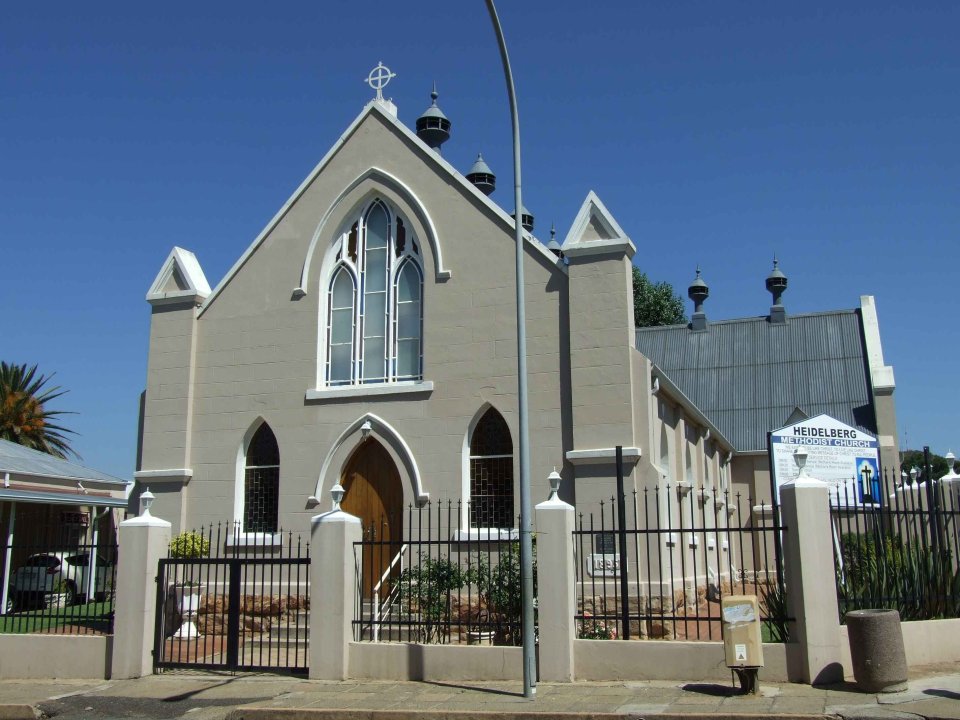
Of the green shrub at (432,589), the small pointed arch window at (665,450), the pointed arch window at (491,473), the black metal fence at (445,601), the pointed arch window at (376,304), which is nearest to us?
the black metal fence at (445,601)

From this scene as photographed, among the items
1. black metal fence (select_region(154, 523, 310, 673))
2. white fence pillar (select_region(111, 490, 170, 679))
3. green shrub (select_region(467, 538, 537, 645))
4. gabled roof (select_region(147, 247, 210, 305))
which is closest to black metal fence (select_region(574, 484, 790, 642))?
green shrub (select_region(467, 538, 537, 645))

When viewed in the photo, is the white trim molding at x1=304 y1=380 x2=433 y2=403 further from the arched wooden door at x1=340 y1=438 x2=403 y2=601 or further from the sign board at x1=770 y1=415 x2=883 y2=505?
the sign board at x1=770 y1=415 x2=883 y2=505

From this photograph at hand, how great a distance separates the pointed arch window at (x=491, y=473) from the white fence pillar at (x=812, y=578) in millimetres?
5925

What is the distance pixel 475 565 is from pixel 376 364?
4.26m

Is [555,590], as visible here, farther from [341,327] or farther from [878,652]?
[341,327]

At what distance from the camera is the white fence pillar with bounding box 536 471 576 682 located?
1195 cm

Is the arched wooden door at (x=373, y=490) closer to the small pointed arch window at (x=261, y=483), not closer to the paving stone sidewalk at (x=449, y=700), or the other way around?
the small pointed arch window at (x=261, y=483)

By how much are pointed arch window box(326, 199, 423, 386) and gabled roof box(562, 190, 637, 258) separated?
10.2ft

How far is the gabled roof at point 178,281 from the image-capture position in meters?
19.2

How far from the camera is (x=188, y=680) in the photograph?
13273 millimetres

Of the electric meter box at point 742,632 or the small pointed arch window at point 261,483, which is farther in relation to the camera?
the small pointed arch window at point 261,483

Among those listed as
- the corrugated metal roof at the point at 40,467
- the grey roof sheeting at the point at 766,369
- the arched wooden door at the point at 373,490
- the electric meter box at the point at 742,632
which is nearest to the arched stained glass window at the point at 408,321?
the arched wooden door at the point at 373,490

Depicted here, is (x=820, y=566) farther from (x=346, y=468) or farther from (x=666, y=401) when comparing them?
(x=346, y=468)

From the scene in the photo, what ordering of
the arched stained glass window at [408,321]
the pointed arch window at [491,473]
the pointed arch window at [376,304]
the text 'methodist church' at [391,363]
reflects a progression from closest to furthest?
the text 'methodist church' at [391,363]
the pointed arch window at [491,473]
the arched stained glass window at [408,321]
the pointed arch window at [376,304]
